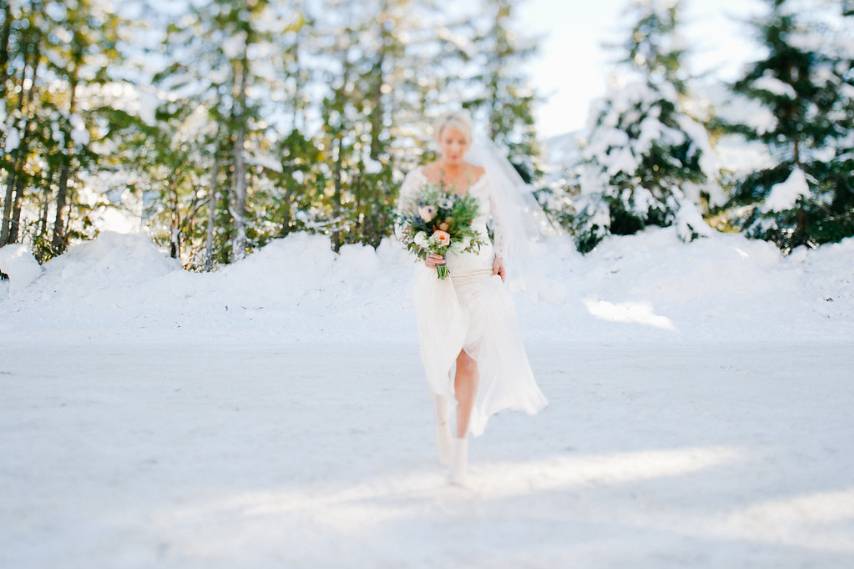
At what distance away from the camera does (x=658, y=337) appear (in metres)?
9.00

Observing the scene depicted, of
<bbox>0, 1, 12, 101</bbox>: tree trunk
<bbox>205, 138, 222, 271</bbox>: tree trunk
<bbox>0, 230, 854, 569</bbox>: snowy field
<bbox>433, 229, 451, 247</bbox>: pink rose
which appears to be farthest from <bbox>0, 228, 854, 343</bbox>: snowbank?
<bbox>433, 229, 451, 247</bbox>: pink rose

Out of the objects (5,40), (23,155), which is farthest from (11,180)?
(5,40)

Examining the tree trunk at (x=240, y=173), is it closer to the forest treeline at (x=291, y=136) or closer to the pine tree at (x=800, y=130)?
the forest treeline at (x=291, y=136)

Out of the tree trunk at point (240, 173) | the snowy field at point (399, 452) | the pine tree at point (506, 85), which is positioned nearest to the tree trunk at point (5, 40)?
the tree trunk at point (240, 173)

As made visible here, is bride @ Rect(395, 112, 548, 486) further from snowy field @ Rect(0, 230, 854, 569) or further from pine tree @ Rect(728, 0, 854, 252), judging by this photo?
pine tree @ Rect(728, 0, 854, 252)

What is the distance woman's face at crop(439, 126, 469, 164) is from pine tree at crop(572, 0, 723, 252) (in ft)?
35.7

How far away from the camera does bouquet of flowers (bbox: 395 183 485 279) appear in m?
3.64

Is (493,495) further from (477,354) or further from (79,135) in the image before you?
(79,135)

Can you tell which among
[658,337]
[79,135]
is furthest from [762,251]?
[79,135]

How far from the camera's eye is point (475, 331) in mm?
3850

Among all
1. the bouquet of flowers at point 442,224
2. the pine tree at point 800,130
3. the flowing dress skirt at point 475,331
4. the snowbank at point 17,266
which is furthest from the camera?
the pine tree at point 800,130

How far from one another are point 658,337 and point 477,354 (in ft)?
19.6

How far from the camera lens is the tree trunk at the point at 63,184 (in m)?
13.2

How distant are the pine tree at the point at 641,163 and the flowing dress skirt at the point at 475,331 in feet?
35.4
